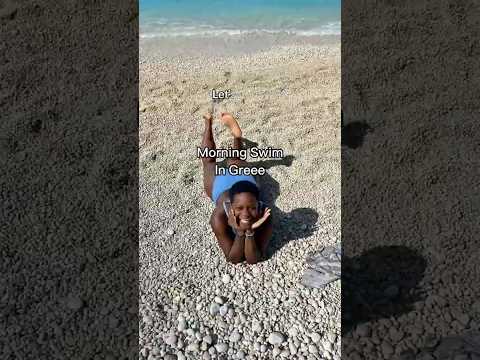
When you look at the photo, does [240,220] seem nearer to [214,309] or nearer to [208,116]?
[214,309]

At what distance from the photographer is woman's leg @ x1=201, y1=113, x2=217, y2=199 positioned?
3.00m

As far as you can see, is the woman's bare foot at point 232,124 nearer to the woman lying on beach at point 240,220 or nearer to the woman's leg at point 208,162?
the woman's leg at point 208,162

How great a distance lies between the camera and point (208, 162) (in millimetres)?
3141

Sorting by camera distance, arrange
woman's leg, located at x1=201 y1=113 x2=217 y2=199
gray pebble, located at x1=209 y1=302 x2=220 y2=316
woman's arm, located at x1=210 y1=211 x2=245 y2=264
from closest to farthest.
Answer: gray pebble, located at x1=209 y1=302 x2=220 y2=316 < woman's arm, located at x1=210 y1=211 x2=245 y2=264 < woman's leg, located at x1=201 y1=113 x2=217 y2=199

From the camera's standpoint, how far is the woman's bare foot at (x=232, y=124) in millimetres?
3387

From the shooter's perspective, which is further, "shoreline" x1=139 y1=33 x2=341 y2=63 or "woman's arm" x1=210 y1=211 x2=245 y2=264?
"shoreline" x1=139 y1=33 x2=341 y2=63

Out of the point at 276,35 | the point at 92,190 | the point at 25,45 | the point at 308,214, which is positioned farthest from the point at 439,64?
the point at 25,45

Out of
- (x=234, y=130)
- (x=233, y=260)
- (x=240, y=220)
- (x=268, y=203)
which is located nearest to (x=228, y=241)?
(x=233, y=260)

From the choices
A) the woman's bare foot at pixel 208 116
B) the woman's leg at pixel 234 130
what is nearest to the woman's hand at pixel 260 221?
the woman's leg at pixel 234 130

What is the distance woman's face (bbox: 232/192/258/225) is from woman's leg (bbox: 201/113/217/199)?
65 centimetres

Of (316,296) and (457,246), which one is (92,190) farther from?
(457,246)

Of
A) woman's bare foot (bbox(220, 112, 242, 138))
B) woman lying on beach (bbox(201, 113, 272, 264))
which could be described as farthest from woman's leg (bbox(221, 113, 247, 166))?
woman lying on beach (bbox(201, 113, 272, 264))

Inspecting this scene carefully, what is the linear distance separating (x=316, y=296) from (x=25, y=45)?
10.7 ft

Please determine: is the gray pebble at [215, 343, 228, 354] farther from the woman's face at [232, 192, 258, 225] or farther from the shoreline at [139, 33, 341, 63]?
the shoreline at [139, 33, 341, 63]
